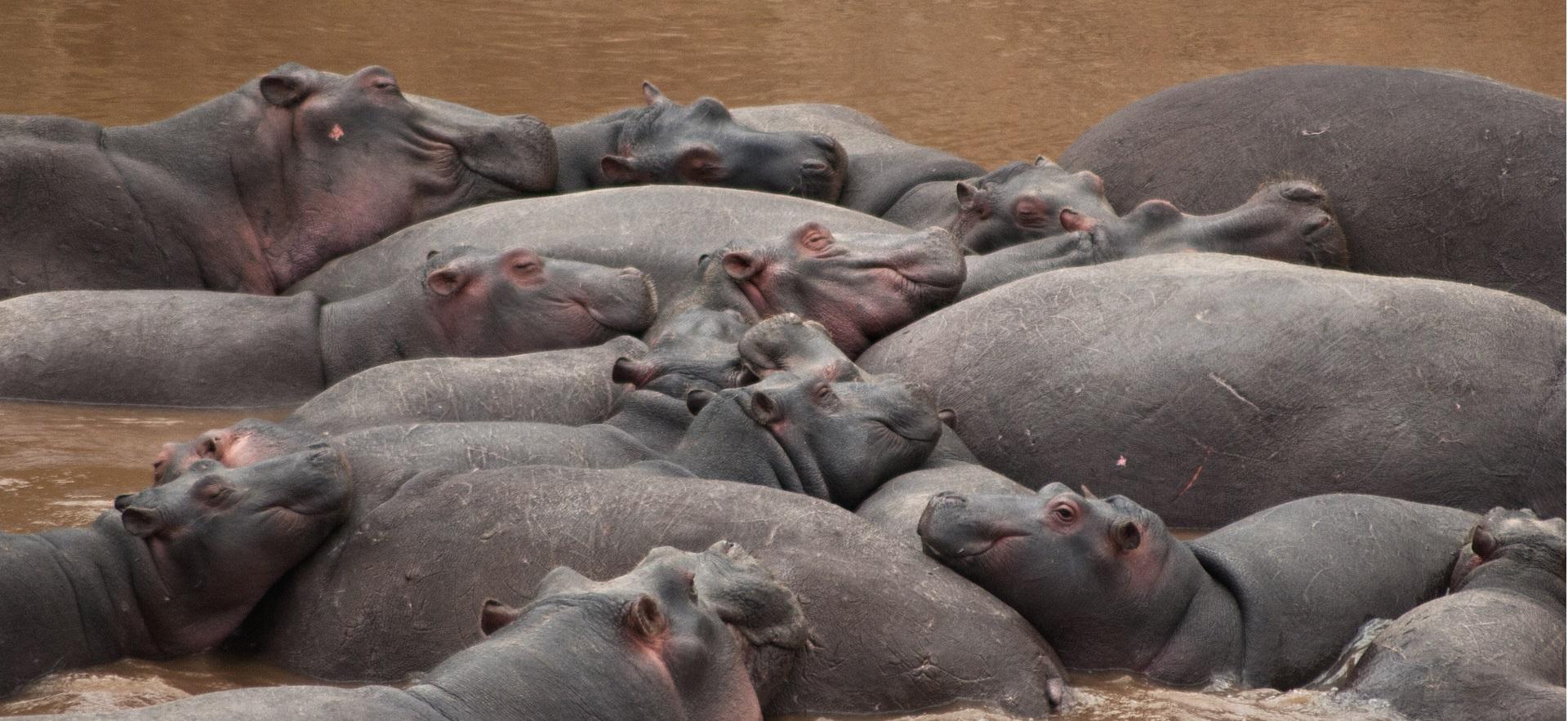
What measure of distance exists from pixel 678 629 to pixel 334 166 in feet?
12.7

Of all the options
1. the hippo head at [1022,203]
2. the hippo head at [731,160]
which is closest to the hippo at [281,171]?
the hippo head at [731,160]

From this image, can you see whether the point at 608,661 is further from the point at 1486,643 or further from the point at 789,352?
the point at 789,352

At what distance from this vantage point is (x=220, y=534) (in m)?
4.22

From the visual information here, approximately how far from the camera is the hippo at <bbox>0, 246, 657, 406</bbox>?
5980 millimetres

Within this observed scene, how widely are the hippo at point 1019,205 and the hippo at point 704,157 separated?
1.58ft

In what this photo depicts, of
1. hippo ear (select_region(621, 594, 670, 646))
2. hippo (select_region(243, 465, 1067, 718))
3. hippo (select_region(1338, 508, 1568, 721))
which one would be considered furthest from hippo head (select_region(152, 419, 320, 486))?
hippo (select_region(1338, 508, 1568, 721))

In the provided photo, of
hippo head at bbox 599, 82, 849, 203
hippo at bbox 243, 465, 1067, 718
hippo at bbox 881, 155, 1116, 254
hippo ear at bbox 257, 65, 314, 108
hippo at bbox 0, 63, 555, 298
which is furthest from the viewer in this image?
hippo head at bbox 599, 82, 849, 203

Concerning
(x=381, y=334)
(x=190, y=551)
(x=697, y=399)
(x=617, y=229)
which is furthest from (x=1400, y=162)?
(x=190, y=551)

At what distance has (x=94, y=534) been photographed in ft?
14.1

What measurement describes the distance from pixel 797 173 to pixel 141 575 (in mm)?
3454

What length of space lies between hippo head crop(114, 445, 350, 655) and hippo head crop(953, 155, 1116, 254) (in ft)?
9.48

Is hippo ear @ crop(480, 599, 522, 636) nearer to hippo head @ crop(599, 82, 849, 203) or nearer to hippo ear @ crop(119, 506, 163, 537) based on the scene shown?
hippo ear @ crop(119, 506, 163, 537)

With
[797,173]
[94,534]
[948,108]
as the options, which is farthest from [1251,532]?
[948,108]

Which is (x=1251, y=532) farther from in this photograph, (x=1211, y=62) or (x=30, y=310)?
(x=1211, y=62)
